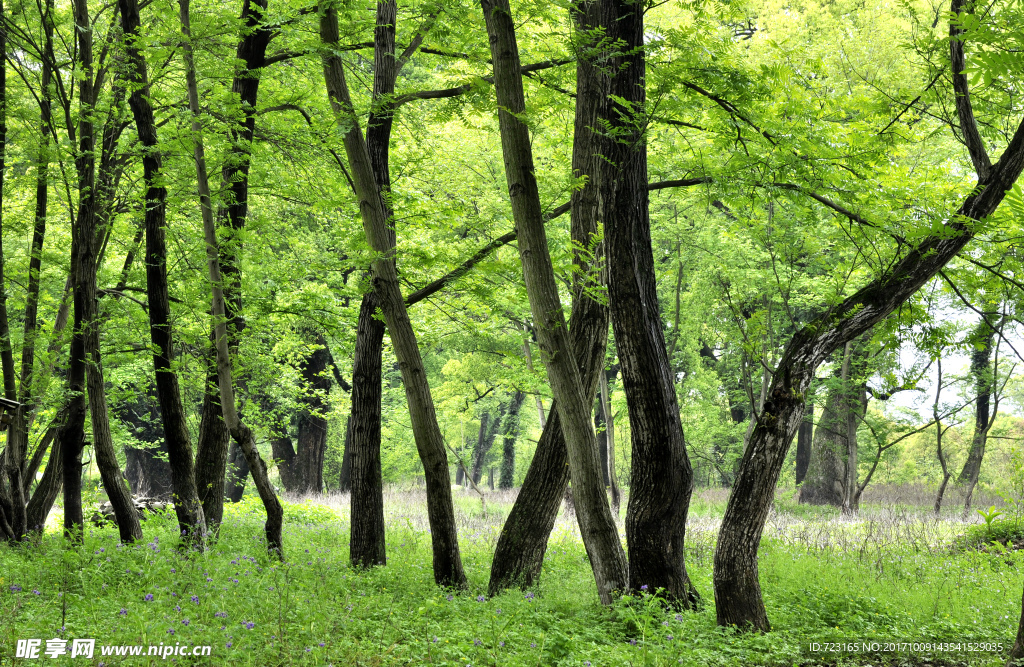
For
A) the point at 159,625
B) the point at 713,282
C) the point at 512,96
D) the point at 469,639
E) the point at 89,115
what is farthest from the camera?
the point at 713,282

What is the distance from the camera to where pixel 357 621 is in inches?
A: 178

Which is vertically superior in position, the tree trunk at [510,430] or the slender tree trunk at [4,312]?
the slender tree trunk at [4,312]

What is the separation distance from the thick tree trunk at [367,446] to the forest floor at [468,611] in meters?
0.39

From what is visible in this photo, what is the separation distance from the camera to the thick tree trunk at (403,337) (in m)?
6.32

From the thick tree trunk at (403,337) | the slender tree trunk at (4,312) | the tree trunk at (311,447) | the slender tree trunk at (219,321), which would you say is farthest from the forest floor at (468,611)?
the tree trunk at (311,447)

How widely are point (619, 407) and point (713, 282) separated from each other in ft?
18.3

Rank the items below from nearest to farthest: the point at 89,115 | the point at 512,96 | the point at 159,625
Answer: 1. the point at 159,625
2. the point at 512,96
3. the point at 89,115

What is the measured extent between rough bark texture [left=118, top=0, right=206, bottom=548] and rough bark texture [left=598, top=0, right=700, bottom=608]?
178 inches

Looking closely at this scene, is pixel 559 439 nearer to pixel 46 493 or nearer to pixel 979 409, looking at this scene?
pixel 46 493

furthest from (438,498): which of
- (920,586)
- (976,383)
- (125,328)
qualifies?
(976,383)

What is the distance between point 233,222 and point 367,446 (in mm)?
3184

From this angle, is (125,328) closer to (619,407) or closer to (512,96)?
(512,96)

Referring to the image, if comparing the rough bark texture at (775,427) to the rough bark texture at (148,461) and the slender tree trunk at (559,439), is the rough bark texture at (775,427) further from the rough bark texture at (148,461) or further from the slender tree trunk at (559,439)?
the rough bark texture at (148,461)

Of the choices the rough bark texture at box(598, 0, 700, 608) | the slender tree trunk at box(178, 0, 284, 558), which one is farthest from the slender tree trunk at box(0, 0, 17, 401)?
the rough bark texture at box(598, 0, 700, 608)
